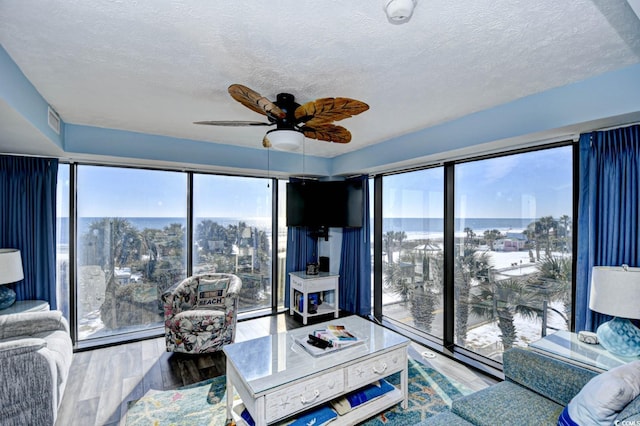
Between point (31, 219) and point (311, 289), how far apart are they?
3298 mm

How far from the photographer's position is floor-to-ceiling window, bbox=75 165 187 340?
3.70 metres

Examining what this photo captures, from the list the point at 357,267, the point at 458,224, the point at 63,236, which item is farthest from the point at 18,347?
the point at 458,224

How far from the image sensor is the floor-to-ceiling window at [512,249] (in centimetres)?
265

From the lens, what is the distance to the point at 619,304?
→ 1.86 metres

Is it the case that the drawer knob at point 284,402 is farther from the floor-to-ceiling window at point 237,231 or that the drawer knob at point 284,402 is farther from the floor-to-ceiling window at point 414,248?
the floor-to-ceiling window at point 237,231

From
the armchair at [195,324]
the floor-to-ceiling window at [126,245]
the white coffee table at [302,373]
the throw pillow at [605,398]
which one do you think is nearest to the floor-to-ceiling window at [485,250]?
the white coffee table at [302,373]

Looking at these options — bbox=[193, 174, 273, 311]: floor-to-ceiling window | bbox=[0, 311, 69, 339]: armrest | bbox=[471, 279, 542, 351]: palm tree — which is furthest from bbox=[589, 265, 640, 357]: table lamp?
bbox=[0, 311, 69, 339]: armrest

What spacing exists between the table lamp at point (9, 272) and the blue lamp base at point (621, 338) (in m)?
4.74

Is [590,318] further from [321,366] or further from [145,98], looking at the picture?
[145,98]

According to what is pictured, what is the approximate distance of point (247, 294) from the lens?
186 inches

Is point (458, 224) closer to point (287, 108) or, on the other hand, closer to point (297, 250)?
point (287, 108)

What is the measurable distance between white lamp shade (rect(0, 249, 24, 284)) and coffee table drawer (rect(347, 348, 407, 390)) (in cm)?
317

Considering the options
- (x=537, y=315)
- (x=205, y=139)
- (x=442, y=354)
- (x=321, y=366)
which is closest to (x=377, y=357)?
(x=321, y=366)

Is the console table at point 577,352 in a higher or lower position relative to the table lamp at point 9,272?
lower
